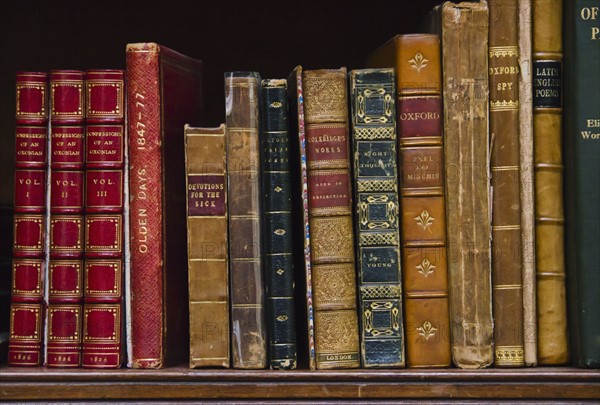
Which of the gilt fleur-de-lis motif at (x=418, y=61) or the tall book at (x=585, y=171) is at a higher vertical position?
the gilt fleur-de-lis motif at (x=418, y=61)

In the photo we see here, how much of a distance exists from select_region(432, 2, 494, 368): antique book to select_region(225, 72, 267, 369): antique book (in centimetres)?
23

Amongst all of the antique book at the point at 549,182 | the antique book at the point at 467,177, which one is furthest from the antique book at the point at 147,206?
the antique book at the point at 549,182

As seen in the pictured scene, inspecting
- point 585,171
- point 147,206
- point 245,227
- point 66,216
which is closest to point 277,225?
point 245,227

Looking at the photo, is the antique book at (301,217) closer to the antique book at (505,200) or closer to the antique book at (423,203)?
the antique book at (423,203)

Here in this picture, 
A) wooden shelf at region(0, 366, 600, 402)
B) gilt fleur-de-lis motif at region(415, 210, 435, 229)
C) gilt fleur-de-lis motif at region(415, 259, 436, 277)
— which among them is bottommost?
wooden shelf at region(0, 366, 600, 402)

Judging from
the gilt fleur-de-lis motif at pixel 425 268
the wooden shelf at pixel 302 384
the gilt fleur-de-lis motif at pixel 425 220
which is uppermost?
the gilt fleur-de-lis motif at pixel 425 220

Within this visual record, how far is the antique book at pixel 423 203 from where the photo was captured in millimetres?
974

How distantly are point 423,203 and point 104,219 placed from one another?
1.26 feet

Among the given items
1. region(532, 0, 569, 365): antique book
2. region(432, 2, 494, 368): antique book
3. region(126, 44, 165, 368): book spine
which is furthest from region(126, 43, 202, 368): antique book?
region(532, 0, 569, 365): antique book

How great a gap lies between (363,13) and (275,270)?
19.5 inches

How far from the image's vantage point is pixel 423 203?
0.98 m

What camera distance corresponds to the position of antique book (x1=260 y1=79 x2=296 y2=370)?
3.20ft

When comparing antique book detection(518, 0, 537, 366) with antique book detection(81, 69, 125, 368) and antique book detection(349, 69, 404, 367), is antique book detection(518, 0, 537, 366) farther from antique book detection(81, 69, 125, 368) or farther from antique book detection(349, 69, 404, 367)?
antique book detection(81, 69, 125, 368)

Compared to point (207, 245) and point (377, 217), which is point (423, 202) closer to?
point (377, 217)
